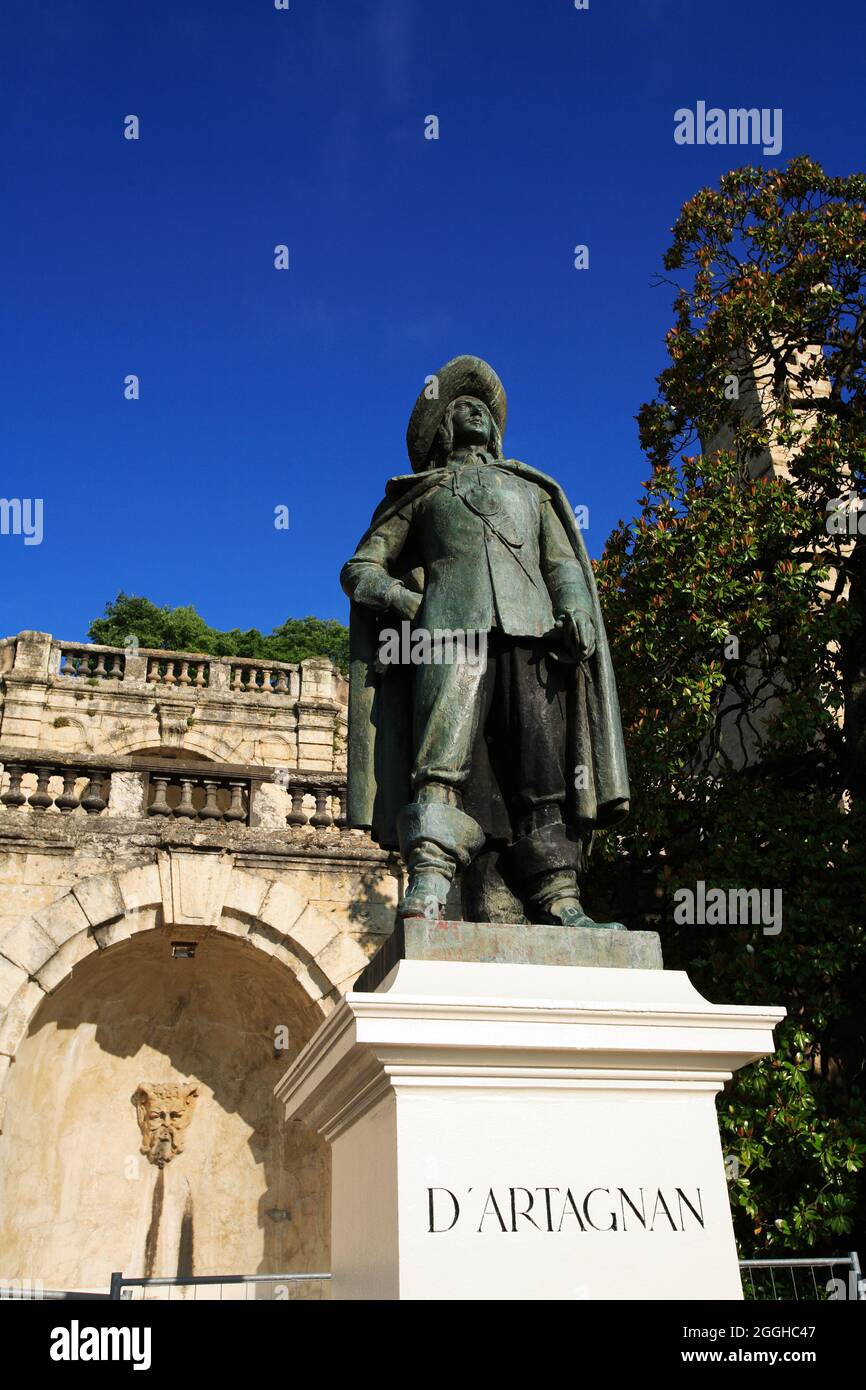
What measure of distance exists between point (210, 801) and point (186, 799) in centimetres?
27

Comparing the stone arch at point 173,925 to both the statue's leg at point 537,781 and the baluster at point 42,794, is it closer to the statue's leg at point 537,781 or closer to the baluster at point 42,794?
the baluster at point 42,794

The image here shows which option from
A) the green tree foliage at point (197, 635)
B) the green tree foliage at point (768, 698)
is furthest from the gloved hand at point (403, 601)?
the green tree foliage at point (197, 635)

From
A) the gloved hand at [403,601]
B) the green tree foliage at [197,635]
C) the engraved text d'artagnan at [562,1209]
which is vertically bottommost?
the engraved text d'artagnan at [562,1209]

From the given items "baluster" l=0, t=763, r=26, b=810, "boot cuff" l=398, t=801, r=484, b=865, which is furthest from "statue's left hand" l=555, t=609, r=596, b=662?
"baluster" l=0, t=763, r=26, b=810

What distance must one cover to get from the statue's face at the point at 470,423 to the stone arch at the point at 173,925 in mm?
8807

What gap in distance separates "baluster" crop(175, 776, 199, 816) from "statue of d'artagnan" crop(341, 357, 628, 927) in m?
8.84

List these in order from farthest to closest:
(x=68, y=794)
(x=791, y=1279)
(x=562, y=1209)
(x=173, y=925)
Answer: (x=68, y=794) → (x=173, y=925) → (x=791, y=1279) → (x=562, y=1209)

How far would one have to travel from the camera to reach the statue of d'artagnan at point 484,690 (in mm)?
3918

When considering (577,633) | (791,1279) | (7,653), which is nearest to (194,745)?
(7,653)

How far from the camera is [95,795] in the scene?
42.3 ft

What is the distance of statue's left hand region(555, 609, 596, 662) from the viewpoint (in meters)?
4.07

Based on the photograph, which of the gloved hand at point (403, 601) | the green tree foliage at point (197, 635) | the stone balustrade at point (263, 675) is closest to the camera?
the gloved hand at point (403, 601)

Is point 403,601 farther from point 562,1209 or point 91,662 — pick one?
point 91,662
